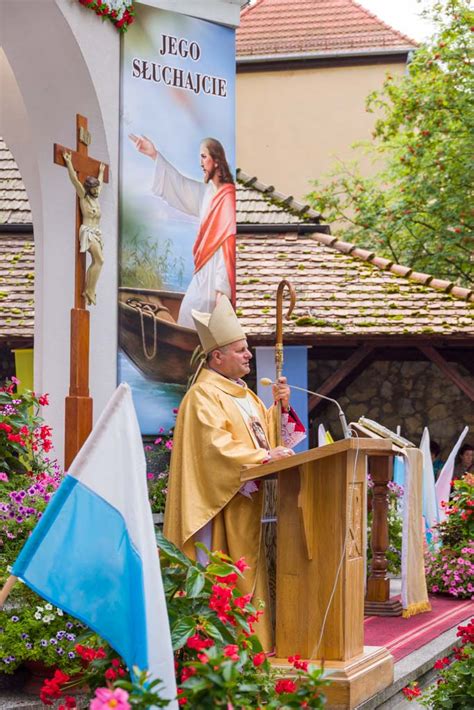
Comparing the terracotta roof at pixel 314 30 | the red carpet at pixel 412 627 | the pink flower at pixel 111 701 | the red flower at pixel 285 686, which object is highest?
the terracotta roof at pixel 314 30

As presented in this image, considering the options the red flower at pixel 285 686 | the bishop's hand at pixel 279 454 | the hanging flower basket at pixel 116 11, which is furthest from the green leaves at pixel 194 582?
the hanging flower basket at pixel 116 11

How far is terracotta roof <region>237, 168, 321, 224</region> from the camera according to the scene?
14.1 metres

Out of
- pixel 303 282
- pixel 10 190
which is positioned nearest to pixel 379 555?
pixel 303 282

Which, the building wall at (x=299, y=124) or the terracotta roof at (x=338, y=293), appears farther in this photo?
the building wall at (x=299, y=124)

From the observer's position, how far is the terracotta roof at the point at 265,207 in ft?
46.2

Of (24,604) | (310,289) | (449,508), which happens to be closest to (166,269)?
(449,508)

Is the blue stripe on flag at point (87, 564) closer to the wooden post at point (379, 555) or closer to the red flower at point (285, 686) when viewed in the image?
the red flower at point (285, 686)

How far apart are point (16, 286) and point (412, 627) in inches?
279

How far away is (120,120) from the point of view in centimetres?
766

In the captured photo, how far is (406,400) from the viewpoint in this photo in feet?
44.6

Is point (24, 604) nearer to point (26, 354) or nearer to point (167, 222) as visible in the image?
point (167, 222)

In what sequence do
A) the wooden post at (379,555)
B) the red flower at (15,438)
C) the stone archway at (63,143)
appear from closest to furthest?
the red flower at (15,438) → the stone archway at (63,143) → the wooden post at (379,555)

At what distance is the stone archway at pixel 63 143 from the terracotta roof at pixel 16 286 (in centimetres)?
438

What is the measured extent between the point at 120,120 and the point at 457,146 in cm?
925
